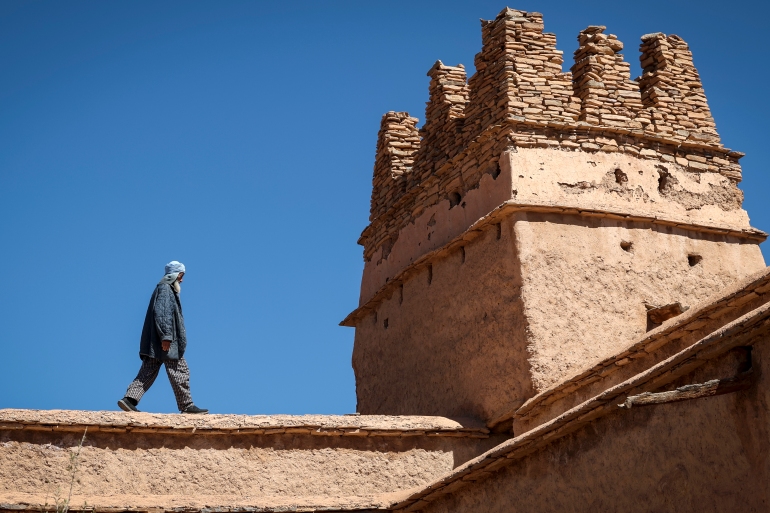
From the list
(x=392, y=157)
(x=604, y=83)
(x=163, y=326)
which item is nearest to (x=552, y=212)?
(x=604, y=83)

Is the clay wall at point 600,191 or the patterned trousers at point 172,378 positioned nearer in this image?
the patterned trousers at point 172,378

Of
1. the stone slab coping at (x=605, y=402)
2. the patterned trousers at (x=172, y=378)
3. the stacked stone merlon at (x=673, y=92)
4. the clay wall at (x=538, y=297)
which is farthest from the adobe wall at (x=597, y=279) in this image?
the patterned trousers at (x=172, y=378)

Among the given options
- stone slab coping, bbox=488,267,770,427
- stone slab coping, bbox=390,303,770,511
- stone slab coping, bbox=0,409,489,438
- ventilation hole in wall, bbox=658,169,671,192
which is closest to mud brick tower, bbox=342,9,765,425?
ventilation hole in wall, bbox=658,169,671,192

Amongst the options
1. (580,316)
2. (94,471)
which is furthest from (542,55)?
(94,471)

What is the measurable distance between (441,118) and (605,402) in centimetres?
594

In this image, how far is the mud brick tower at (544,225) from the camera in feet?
33.1

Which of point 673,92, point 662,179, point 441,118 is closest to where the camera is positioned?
point 662,179

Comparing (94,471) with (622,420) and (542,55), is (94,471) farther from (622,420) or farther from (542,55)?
(542,55)

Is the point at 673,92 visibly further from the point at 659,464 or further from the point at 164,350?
the point at 164,350

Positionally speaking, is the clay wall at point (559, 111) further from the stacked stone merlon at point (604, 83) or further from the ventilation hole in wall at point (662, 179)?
the ventilation hole in wall at point (662, 179)

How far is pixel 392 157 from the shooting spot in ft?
43.7

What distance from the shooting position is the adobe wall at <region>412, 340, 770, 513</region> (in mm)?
6090

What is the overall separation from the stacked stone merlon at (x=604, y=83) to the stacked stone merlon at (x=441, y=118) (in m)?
1.46

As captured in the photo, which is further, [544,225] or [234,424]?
[544,225]
